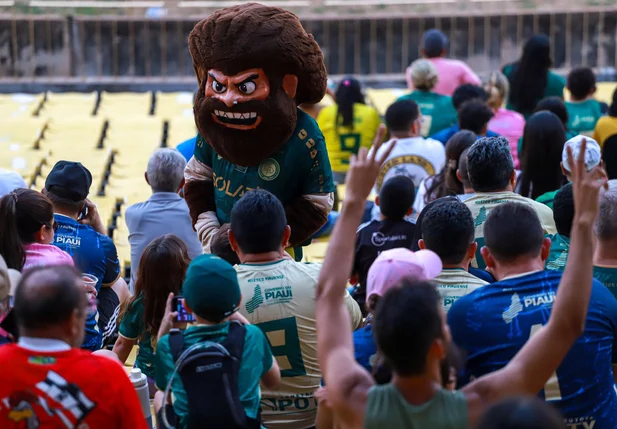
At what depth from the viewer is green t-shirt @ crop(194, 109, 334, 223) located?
4590mm

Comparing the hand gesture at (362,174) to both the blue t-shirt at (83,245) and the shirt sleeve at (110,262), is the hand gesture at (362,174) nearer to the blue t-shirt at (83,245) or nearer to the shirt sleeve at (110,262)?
the blue t-shirt at (83,245)

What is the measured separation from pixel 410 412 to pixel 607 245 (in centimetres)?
177

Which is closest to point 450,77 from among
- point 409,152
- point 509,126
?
point 509,126

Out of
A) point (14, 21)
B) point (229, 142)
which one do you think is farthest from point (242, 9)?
point (14, 21)

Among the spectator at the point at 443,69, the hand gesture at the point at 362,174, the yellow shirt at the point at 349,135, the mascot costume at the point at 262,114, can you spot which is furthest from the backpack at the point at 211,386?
the spectator at the point at 443,69

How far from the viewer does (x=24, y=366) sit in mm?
2660

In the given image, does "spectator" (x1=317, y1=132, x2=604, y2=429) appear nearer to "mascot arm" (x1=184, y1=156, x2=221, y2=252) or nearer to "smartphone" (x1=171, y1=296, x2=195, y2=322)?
"smartphone" (x1=171, y1=296, x2=195, y2=322)

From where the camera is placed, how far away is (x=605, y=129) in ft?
21.8

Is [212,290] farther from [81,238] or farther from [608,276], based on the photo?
[81,238]

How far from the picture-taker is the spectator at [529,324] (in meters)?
3.00

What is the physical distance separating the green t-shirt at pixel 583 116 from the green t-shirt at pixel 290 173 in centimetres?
352

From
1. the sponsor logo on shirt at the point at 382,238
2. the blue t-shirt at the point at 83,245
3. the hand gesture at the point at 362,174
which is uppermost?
the hand gesture at the point at 362,174

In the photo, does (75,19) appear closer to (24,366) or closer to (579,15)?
(579,15)

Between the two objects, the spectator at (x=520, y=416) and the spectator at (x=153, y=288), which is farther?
the spectator at (x=153, y=288)
